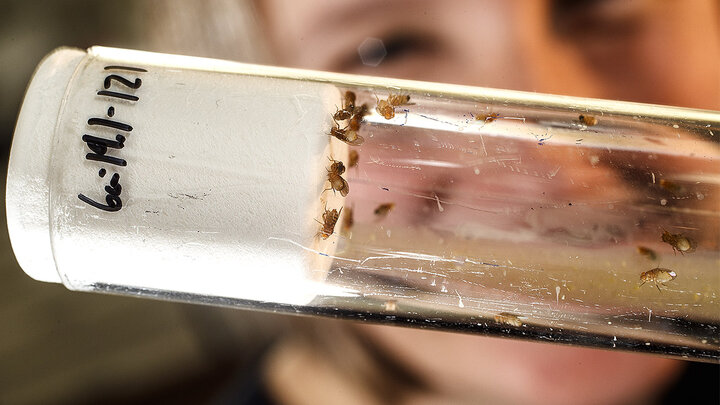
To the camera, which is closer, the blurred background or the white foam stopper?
the white foam stopper

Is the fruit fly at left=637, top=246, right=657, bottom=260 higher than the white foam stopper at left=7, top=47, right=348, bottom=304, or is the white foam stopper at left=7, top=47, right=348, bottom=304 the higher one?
the fruit fly at left=637, top=246, right=657, bottom=260

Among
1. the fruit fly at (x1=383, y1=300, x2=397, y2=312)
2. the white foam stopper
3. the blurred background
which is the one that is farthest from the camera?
the blurred background

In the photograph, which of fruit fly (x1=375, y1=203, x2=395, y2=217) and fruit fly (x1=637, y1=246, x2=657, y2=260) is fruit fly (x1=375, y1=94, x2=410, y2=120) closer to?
fruit fly (x1=375, y1=203, x2=395, y2=217)

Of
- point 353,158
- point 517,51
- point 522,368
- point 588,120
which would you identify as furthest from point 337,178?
point 522,368

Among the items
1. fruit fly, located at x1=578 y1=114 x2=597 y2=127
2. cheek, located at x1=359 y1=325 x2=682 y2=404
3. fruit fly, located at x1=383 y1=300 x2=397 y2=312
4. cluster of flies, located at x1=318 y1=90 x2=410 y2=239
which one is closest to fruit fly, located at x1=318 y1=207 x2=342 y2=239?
cluster of flies, located at x1=318 y1=90 x2=410 y2=239

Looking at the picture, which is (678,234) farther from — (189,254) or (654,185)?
(189,254)
